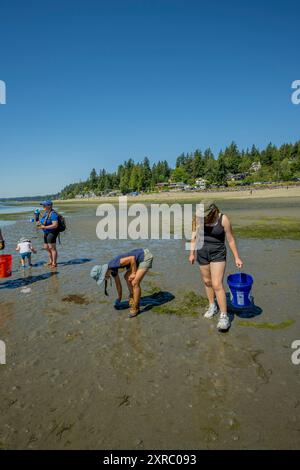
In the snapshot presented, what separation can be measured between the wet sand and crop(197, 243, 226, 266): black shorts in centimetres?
137

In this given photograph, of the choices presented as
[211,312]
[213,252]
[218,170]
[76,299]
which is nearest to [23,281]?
[76,299]

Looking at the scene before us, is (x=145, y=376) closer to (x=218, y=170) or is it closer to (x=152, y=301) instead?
(x=152, y=301)

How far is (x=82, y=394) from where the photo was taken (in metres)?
3.95

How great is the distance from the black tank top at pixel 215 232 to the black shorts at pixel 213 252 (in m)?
0.08

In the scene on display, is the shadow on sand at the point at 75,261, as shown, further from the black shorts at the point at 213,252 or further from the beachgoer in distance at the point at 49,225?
the black shorts at the point at 213,252

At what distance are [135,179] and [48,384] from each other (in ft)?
427

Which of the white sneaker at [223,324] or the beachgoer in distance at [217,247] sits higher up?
the beachgoer in distance at [217,247]

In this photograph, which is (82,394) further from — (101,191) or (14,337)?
(101,191)

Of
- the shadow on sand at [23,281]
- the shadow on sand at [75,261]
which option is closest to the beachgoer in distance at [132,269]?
the shadow on sand at [23,281]

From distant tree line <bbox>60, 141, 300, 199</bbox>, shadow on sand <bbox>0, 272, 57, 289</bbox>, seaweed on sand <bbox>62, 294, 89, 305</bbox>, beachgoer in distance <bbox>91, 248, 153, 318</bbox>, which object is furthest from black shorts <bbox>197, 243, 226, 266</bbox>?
distant tree line <bbox>60, 141, 300, 199</bbox>

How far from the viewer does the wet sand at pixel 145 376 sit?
10.7 feet

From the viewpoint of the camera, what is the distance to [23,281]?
9352 millimetres

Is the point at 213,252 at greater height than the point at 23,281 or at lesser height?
greater

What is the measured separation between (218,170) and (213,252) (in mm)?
108033
